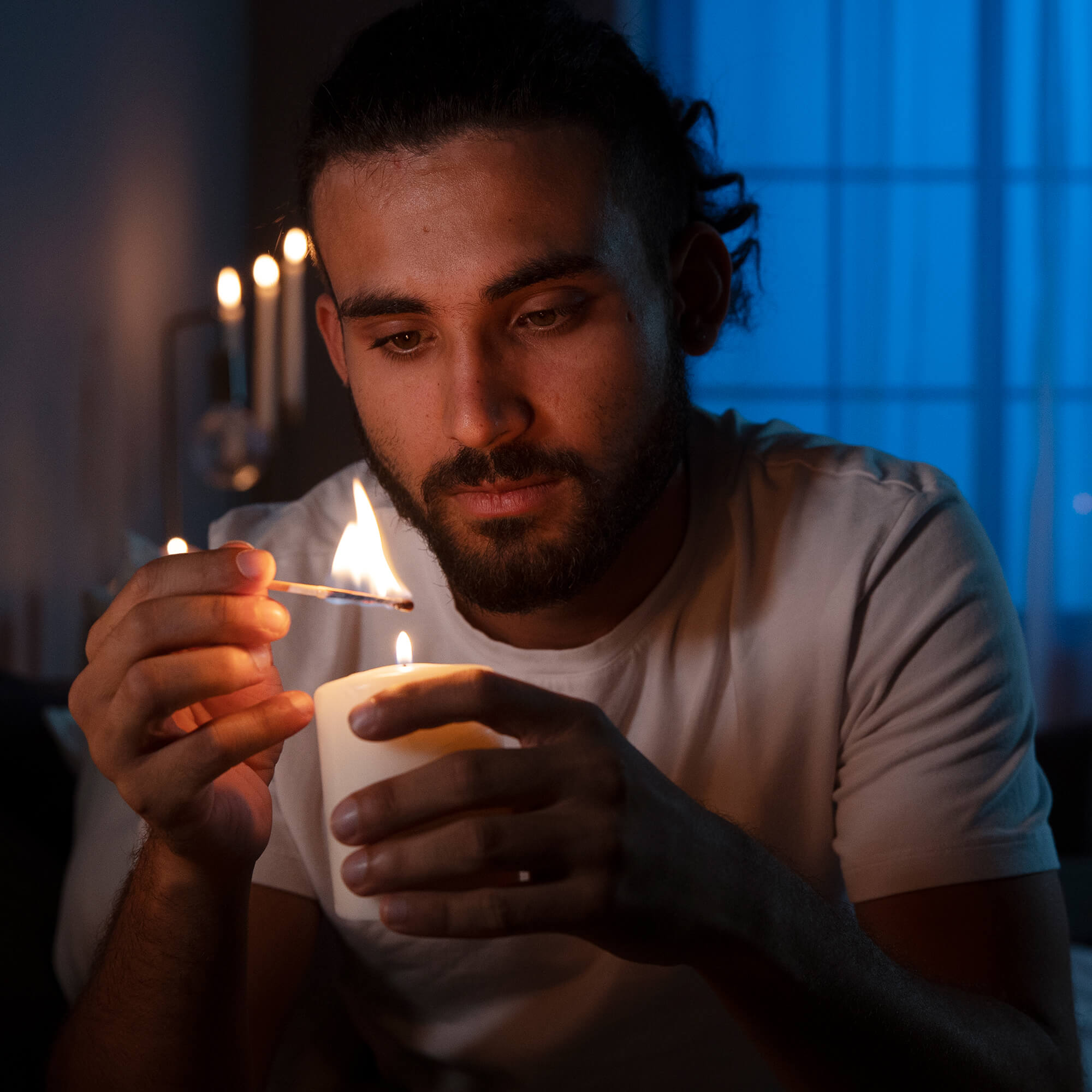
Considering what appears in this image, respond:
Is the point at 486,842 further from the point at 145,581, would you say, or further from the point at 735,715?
the point at 735,715

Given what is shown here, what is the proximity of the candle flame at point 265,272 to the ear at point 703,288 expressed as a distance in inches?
47.2

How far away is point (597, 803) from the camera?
2.01ft

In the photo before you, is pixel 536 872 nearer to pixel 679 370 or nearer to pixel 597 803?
pixel 597 803

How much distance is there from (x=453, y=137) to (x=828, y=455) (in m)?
0.65

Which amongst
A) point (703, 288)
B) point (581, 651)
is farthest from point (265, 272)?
point (581, 651)

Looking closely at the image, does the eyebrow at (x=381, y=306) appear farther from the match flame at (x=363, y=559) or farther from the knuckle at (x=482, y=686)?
the knuckle at (x=482, y=686)

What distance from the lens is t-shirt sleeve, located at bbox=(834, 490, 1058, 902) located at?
3.45 feet

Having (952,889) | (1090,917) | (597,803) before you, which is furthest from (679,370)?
(1090,917)

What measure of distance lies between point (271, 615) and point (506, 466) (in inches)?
16.0

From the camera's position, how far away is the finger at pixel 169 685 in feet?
2.42

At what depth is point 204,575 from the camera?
2.45ft

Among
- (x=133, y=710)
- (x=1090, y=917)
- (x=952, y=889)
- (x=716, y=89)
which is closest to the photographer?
(x=133, y=710)

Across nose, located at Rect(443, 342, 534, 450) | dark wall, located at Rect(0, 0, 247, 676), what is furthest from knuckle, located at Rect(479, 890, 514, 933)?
dark wall, located at Rect(0, 0, 247, 676)

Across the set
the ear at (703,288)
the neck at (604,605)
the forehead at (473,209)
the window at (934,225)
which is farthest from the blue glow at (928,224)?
the forehead at (473,209)
